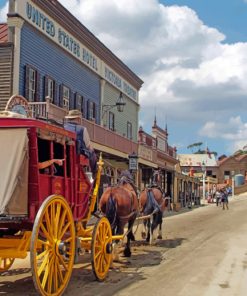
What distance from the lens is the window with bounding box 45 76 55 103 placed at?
2011 cm

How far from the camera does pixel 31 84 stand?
18906 mm

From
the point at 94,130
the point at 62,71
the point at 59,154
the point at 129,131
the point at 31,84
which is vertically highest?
the point at 62,71

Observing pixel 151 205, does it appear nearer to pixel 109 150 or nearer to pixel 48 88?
pixel 48 88

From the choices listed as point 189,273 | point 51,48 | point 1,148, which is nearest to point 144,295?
point 189,273

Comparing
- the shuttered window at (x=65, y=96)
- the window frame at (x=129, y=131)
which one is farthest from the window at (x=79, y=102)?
the window frame at (x=129, y=131)

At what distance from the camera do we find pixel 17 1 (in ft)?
57.8

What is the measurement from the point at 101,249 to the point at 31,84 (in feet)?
36.4

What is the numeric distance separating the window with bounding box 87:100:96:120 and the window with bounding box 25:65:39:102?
229 inches

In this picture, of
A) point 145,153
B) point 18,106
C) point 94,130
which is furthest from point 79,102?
point 145,153

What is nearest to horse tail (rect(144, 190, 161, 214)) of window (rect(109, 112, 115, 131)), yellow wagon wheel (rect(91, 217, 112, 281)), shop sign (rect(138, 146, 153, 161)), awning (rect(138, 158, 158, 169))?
yellow wagon wheel (rect(91, 217, 112, 281))

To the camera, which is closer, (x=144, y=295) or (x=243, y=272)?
(x=144, y=295)

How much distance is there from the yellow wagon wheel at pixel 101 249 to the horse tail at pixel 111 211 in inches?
59.7

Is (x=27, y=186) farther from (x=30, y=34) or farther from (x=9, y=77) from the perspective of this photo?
(x=30, y=34)

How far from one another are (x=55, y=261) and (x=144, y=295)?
1498mm
